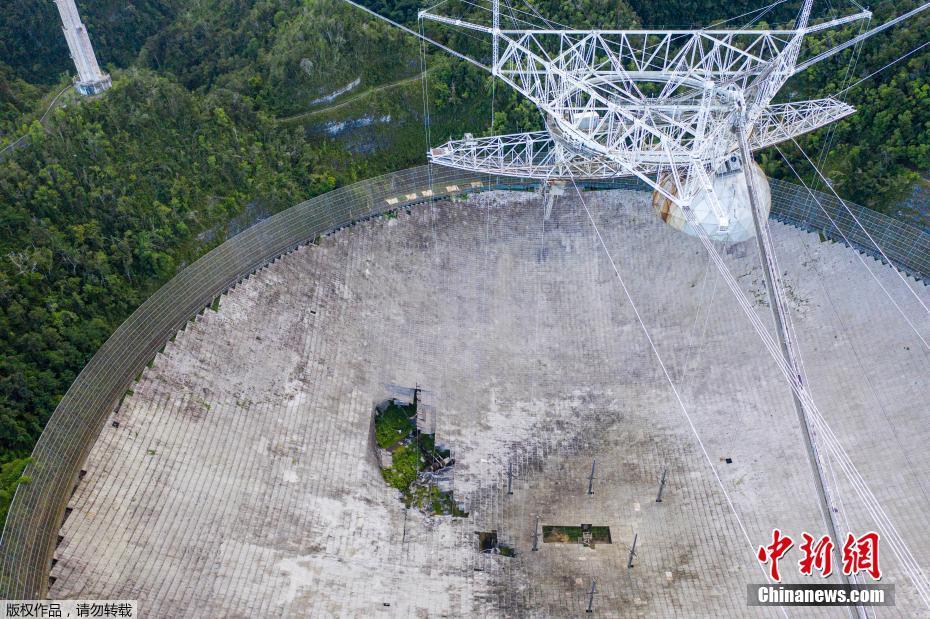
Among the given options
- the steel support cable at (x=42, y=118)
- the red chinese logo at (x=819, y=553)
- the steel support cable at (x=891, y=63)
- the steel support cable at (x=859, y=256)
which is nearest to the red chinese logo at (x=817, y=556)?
the red chinese logo at (x=819, y=553)

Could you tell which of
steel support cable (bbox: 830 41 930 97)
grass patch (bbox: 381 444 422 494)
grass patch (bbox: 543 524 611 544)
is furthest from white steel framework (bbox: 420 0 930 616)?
grass patch (bbox: 381 444 422 494)

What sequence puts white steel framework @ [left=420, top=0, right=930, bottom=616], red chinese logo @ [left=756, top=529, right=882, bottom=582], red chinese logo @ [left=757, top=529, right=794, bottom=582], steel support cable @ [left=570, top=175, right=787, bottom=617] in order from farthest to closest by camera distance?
white steel framework @ [left=420, top=0, right=930, bottom=616] < steel support cable @ [left=570, top=175, right=787, bottom=617] < red chinese logo @ [left=757, top=529, right=794, bottom=582] < red chinese logo @ [left=756, top=529, right=882, bottom=582]

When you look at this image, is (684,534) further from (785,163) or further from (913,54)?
(913,54)

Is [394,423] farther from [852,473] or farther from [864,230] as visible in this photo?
[864,230]

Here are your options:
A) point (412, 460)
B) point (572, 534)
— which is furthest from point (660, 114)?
point (412, 460)

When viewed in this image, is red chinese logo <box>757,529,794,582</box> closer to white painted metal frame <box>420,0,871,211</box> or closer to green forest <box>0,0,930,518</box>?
white painted metal frame <box>420,0,871,211</box>

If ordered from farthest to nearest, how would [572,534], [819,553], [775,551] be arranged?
[572,534]
[775,551]
[819,553]
